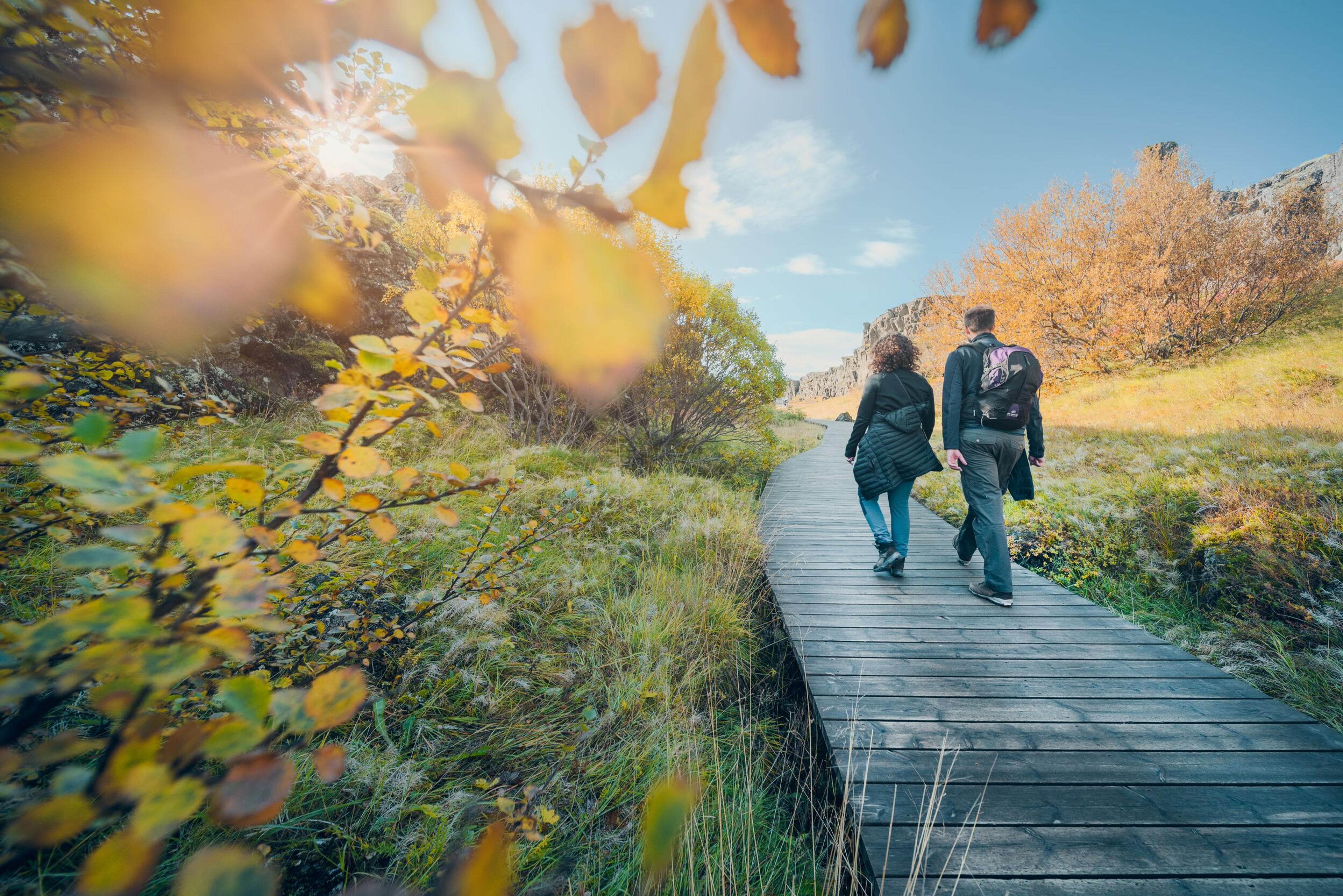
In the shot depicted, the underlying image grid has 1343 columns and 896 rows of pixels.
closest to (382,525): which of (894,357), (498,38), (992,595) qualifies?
(498,38)

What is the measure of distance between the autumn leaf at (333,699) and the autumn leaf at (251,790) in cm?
6

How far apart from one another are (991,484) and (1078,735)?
54.6 inches

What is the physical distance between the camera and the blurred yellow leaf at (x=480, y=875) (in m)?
0.42

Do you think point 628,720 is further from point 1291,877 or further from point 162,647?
point 1291,877

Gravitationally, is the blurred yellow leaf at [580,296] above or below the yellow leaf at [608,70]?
below

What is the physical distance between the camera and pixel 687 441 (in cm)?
663

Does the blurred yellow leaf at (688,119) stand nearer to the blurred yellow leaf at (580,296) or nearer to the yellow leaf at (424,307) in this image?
the blurred yellow leaf at (580,296)

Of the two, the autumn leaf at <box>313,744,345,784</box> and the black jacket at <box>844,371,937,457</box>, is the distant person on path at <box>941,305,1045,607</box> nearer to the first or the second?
the black jacket at <box>844,371,937,457</box>

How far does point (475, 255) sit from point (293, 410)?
19.6ft

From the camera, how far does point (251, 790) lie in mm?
461

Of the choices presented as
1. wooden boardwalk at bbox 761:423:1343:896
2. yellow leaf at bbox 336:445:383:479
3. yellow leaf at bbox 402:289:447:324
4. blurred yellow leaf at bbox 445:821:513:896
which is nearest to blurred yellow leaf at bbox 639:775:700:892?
blurred yellow leaf at bbox 445:821:513:896

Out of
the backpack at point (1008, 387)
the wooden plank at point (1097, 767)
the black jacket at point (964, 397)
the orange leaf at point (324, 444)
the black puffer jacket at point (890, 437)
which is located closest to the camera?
the orange leaf at point (324, 444)

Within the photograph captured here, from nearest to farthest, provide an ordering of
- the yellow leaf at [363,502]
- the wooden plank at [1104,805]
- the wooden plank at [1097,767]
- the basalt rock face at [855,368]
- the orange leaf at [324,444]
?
the orange leaf at [324,444]
the yellow leaf at [363,502]
the wooden plank at [1104,805]
the wooden plank at [1097,767]
the basalt rock face at [855,368]

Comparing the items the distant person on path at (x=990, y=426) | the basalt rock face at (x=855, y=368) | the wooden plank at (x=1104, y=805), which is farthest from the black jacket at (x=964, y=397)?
the basalt rock face at (x=855, y=368)
